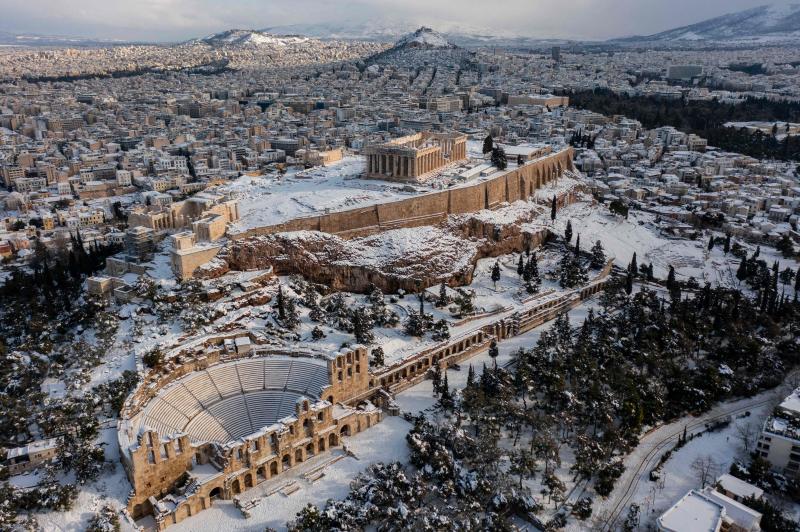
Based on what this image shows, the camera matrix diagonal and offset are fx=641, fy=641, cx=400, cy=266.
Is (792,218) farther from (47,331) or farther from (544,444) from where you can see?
(47,331)

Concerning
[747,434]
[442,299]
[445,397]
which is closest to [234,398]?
[445,397]

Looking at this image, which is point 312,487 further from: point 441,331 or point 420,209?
point 420,209

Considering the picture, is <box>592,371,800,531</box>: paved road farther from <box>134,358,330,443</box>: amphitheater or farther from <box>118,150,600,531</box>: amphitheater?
<box>134,358,330,443</box>: amphitheater

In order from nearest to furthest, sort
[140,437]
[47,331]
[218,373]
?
1. [140,437]
2. [218,373]
3. [47,331]

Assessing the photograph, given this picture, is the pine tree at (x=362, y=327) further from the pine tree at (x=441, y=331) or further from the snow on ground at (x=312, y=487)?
the snow on ground at (x=312, y=487)

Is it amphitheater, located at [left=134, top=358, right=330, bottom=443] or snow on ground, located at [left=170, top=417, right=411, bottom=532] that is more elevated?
amphitheater, located at [left=134, top=358, right=330, bottom=443]

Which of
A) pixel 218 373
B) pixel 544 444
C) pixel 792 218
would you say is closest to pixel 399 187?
pixel 218 373

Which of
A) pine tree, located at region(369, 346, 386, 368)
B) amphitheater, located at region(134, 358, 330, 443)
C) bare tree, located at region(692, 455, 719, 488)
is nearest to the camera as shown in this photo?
bare tree, located at region(692, 455, 719, 488)

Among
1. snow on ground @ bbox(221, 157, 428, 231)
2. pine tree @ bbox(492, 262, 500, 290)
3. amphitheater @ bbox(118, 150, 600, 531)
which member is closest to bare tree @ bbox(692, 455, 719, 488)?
amphitheater @ bbox(118, 150, 600, 531)
